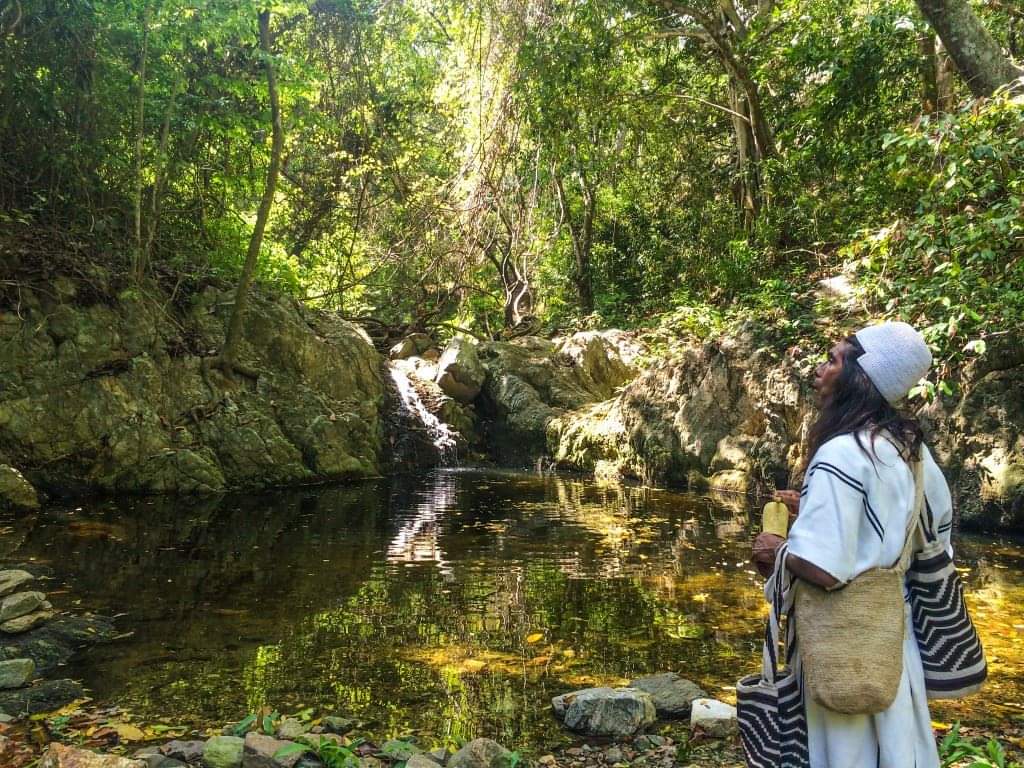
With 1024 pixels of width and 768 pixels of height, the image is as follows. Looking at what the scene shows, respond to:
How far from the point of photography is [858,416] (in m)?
1.90

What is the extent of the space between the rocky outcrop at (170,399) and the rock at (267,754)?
27.5ft

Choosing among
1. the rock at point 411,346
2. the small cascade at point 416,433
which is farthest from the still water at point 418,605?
the rock at point 411,346

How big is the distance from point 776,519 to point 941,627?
463mm

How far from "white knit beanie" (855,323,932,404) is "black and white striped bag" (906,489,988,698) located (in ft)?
1.12

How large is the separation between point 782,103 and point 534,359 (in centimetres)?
712

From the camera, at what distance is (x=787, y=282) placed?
12.3m

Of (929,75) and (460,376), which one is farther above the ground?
(929,75)

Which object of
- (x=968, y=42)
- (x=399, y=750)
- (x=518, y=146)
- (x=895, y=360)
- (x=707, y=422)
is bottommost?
(x=399, y=750)

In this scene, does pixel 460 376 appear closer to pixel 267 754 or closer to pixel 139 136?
pixel 139 136

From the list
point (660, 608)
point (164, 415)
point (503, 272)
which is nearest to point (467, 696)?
point (660, 608)

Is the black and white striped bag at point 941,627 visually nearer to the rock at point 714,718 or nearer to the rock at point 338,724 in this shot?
the rock at point 714,718

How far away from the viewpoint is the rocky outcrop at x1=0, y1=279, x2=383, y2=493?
1019 centimetres

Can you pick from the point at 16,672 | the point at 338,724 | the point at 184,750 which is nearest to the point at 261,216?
the point at 16,672

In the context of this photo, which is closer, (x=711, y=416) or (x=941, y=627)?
(x=941, y=627)
